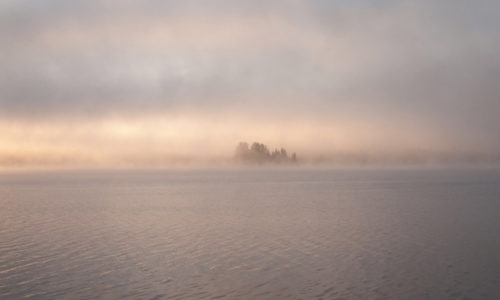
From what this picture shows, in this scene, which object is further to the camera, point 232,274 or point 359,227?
point 359,227

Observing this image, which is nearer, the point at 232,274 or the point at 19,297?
the point at 19,297

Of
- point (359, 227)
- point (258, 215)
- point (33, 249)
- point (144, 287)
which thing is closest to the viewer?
point (144, 287)

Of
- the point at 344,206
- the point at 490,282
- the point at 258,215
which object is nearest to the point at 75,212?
the point at 258,215

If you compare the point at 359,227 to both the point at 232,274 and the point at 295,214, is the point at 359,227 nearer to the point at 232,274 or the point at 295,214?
the point at 295,214

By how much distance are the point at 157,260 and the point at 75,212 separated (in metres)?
43.4

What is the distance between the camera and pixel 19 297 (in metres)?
25.5

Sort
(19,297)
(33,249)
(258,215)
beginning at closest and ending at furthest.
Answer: (19,297) → (33,249) → (258,215)

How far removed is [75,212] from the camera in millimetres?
72562

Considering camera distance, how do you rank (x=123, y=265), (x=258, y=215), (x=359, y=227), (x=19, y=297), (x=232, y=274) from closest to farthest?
(x=19, y=297)
(x=232, y=274)
(x=123, y=265)
(x=359, y=227)
(x=258, y=215)

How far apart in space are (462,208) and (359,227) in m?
33.4

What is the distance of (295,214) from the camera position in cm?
6788

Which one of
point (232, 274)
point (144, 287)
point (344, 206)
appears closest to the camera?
point (144, 287)

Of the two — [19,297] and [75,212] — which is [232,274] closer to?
[19,297]

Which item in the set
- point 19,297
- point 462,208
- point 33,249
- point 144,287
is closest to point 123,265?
point 144,287
